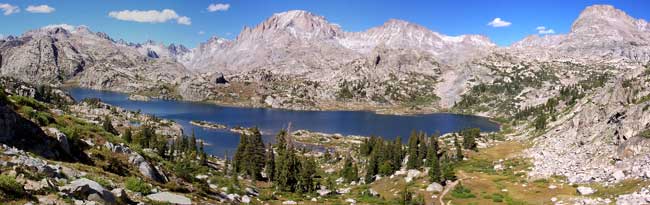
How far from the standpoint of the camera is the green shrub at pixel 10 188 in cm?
1841

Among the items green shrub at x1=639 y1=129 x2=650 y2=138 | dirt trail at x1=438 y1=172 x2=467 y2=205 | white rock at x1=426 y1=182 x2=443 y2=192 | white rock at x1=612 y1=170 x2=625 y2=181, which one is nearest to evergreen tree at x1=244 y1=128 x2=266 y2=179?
white rock at x1=426 y1=182 x2=443 y2=192

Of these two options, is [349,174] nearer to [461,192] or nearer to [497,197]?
[461,192]

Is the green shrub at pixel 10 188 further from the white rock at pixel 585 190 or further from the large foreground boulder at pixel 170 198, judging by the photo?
the white rock at pixel 585 190

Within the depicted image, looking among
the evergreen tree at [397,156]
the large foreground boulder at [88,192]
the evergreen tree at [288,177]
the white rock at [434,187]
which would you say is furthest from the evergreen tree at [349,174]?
the large foreground boulder at [88,192]

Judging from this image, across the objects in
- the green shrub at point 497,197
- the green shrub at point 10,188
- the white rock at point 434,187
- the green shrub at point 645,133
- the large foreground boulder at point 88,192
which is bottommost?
the white rock at point 434,187

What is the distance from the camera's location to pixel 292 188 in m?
79.7

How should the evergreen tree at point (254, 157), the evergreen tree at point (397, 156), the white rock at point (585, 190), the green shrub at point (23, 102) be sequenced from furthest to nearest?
the evergreen tree at point (397, 156) < the evergreen tree at point (254, 157) < the white rock at point (585, 190) < the green shrub at point (23, 102)

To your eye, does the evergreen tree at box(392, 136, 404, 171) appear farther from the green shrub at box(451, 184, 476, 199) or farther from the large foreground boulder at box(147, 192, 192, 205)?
the large foreground boulder at box(147, 192, 192, 205)

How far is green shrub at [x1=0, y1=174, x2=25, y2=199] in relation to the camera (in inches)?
725

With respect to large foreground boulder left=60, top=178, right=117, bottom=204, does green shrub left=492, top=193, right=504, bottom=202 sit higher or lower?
lower

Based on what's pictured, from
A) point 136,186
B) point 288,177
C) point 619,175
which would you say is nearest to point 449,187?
point 619,175

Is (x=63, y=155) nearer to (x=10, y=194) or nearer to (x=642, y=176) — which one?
(x=10, y=194)

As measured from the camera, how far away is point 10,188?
18.8 m

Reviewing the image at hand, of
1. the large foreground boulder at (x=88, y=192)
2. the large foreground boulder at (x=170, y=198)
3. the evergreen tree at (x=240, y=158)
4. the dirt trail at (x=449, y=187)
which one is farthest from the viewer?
the evergreen tree at (x=240, y=158)
